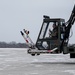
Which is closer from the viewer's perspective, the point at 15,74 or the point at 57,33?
the point at 15,74

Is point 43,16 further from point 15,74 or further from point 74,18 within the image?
point 15,74

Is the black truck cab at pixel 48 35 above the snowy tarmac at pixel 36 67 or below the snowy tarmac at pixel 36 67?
above

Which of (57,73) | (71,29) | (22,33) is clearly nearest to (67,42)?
(71,29)

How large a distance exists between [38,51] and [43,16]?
1.93 m

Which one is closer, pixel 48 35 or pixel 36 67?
pixel 36 67

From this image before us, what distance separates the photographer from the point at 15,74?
14352mm

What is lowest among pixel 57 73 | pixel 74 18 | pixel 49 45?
pixel 57 73

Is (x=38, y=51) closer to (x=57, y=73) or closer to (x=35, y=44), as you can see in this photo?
(x=35, y=44)

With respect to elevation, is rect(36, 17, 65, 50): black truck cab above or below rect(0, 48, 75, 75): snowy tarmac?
above

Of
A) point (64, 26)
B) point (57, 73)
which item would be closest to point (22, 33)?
point (64, 26)

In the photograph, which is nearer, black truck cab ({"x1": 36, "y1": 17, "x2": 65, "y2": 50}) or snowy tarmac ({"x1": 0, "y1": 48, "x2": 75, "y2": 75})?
snowy tarmac ({"x1": 0, "y1": 48, "x2": 75, "y2": 75})

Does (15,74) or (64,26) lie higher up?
(64,26)

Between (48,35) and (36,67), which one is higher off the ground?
(48,35)

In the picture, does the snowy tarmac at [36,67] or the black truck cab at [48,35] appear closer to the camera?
the snowy tarmac at [36,67]
